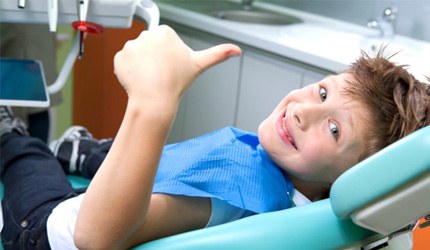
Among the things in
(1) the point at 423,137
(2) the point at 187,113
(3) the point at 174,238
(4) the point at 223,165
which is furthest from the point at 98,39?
(1) the point at 423,137

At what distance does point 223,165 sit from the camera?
123 cm

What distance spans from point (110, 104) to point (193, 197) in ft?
6.70

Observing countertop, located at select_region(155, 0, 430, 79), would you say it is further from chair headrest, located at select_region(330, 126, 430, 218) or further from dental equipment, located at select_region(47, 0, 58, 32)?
chair headrest, located at select_region(330, 126, 430, 218)

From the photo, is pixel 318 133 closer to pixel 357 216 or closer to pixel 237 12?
pixel 357 216

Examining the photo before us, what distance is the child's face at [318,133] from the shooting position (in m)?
1.18

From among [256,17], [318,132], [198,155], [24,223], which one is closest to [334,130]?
[318,132]

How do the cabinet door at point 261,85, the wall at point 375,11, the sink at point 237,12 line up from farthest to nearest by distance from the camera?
the sink at point 237,12 → the wall at point 375,11 → the cabinet door at point 261,85

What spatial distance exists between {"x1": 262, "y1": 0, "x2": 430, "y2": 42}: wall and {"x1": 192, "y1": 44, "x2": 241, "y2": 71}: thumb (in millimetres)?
1707

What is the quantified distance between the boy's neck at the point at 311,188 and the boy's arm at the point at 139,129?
0.41 meters

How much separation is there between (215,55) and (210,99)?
1635 mm

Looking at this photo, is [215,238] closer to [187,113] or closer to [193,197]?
[193,197]

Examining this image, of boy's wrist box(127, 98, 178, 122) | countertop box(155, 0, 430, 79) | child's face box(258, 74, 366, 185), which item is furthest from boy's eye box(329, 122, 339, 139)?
countertop box(155, 0, 430, 79)

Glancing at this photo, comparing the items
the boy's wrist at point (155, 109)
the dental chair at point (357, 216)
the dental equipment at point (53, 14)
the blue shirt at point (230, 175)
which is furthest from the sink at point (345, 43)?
the boy's wrist at point (155, 109)

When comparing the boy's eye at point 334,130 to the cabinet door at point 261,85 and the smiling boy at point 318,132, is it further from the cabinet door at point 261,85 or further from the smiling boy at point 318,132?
the cabinet door at point 261,85
